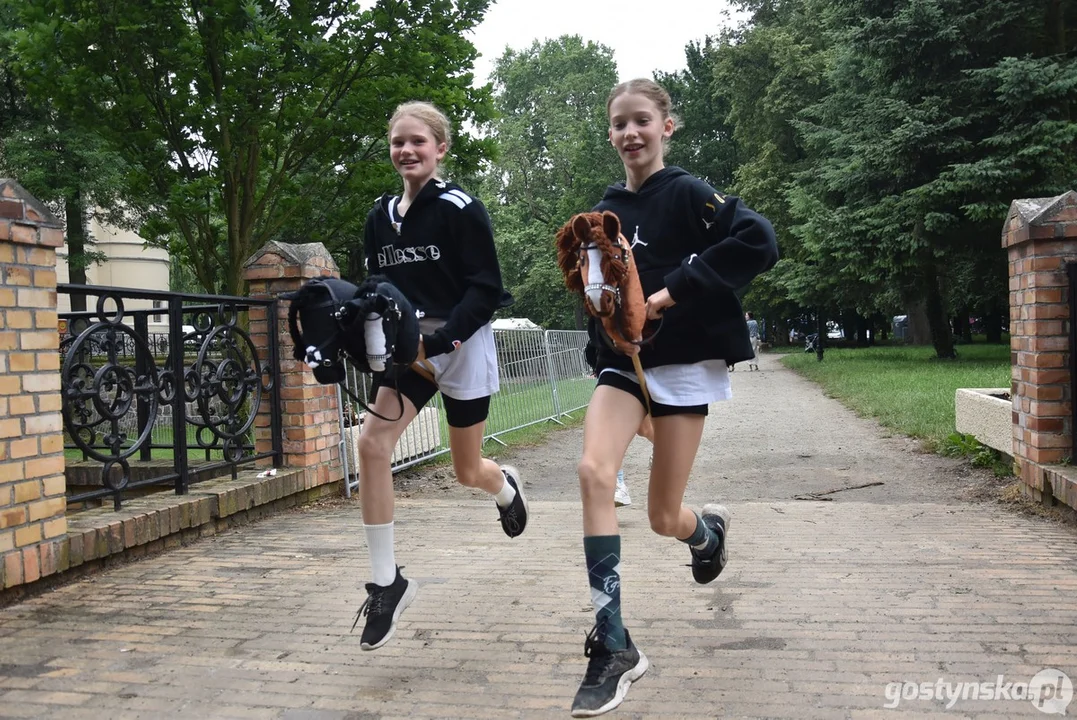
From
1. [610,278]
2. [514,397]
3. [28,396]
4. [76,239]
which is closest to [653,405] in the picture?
[610,278]

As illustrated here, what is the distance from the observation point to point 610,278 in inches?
120

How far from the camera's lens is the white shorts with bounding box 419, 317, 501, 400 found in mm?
3820

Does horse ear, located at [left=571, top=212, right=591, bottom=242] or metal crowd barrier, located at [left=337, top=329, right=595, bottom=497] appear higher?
horse ear, located at [left=571, top=212, right=591, bottom=242]

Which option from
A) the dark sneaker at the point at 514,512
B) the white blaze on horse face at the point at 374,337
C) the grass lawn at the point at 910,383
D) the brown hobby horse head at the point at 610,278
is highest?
the brown hobby horse head at the point at 610,278

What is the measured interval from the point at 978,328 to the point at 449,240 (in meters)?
75.2

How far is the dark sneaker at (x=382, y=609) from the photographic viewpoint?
347 cm

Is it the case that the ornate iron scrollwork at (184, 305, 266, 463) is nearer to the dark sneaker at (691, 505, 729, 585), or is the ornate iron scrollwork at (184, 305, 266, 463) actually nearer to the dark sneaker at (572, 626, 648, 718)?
the dark sneaker at (691, 505, 729, 585)

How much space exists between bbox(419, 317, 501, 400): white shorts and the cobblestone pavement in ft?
3.32

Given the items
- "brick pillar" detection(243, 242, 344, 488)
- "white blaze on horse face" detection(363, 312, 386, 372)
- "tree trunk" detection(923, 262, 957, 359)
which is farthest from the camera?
"tree trunk" detection(923, 262, 957, 359)

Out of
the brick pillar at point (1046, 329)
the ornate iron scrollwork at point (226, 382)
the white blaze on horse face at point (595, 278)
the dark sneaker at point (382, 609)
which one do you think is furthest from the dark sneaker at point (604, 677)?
the brick pillar at point (1046, 329)

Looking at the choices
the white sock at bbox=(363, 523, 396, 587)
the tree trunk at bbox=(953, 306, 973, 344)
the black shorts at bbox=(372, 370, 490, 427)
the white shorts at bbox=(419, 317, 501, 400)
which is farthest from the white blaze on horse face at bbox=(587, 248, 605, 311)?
the tree trunk at bbox=(953, 306, 973, 344)

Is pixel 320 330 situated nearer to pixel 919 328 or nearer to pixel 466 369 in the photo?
pixel 466 369

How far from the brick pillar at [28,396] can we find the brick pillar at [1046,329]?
583 cm

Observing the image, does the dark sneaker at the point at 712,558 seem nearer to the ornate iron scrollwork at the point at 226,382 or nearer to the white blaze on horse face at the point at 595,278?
the white blaze on horse face at the point at 595,278
